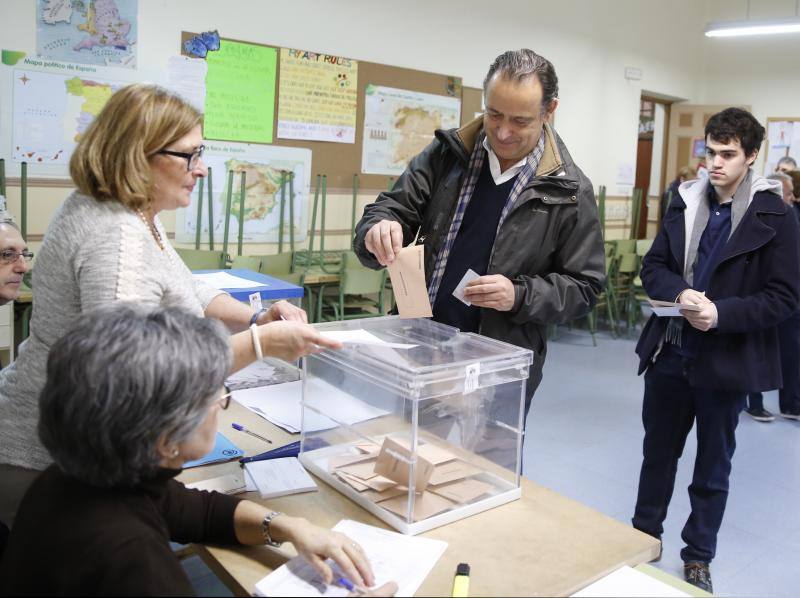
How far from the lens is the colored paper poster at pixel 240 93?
481 cm

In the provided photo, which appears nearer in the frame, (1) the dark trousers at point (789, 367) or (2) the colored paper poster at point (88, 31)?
(2) the colored paper poster at point (88, 31)

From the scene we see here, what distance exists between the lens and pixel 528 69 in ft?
6.05

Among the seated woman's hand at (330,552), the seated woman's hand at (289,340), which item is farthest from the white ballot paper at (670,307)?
the seated woman's hand at (330,552)

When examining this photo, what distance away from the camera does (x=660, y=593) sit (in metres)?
1.23

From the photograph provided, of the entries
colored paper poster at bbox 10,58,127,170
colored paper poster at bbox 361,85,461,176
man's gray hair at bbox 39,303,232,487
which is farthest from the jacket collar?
colored paper poster at bbox 361,85,461,176

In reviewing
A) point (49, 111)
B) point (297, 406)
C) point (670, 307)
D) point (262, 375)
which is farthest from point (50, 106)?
point (670, 307)

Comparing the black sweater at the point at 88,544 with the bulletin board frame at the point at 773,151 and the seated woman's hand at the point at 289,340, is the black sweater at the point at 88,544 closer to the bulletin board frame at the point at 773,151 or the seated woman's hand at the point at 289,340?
the seated woman's hand at the point at 289,340

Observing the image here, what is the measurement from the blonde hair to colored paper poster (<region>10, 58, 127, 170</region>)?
10.0ft

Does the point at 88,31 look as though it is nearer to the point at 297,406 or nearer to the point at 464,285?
the point at 297,406

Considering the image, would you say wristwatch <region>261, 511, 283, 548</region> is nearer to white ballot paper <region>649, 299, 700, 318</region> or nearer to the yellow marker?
the yellow marker

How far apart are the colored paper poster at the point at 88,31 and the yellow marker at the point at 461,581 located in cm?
406

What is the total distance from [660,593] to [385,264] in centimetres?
99

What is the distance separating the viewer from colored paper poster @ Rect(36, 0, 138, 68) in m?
4.11

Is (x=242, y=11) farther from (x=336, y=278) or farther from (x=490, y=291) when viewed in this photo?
(x=490, y=291)
